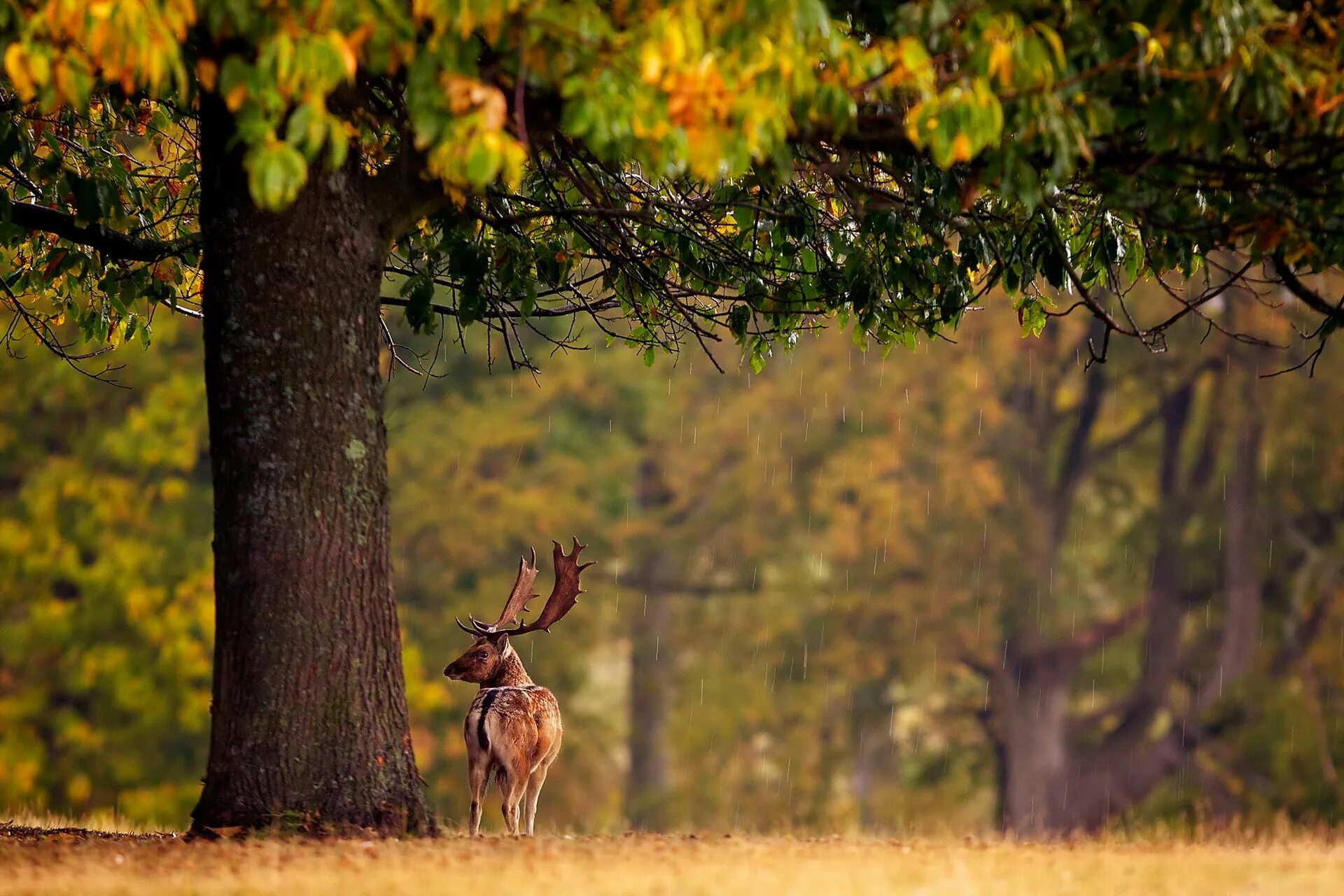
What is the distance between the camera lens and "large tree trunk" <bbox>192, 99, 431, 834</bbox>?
717cm

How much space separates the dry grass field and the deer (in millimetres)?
404

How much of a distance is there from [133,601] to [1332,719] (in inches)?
667

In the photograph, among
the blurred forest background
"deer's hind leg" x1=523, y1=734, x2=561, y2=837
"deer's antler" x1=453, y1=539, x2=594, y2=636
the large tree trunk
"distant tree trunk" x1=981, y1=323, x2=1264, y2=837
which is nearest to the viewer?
the large tree trunk

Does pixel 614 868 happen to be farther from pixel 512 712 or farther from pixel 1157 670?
pixel 1157 670

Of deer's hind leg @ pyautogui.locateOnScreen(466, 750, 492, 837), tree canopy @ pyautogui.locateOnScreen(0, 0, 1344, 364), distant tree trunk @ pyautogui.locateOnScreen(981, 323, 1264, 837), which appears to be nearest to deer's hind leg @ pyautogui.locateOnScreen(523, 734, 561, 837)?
deer's hind leg @ pyautogui.locateOnScreen(466, 750, 492, 837)

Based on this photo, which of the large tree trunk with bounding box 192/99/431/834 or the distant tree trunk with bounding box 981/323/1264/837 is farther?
the distant tree trunk with bounding box 981/323/1264/837

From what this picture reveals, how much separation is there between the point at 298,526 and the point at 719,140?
3.19m

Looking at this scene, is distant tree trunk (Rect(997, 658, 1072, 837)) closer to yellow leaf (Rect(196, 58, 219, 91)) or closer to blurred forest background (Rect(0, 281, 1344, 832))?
blurred forest background (Rect(0, 281, 1344, 832))

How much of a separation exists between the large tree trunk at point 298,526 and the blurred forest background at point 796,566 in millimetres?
13604

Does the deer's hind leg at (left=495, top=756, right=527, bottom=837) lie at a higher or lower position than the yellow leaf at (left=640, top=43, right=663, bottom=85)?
lower

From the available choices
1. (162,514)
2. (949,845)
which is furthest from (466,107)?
(162,514)

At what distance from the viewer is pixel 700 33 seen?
4.93 meters

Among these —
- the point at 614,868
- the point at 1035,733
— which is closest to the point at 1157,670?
the point at 1035,733

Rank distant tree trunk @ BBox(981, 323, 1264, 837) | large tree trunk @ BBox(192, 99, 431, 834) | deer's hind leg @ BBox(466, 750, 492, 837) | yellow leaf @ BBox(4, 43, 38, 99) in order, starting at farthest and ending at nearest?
1. distant tree trunk @ BBox(981, 323, 1264, 837)
2. deer's hind leg @ BBox(466, 750, 492, 837)
3. large tree trunk @ BBox(192, 99, 431, 834)
4. yellow leaf @ BBox(4, 43, 38, 99)
